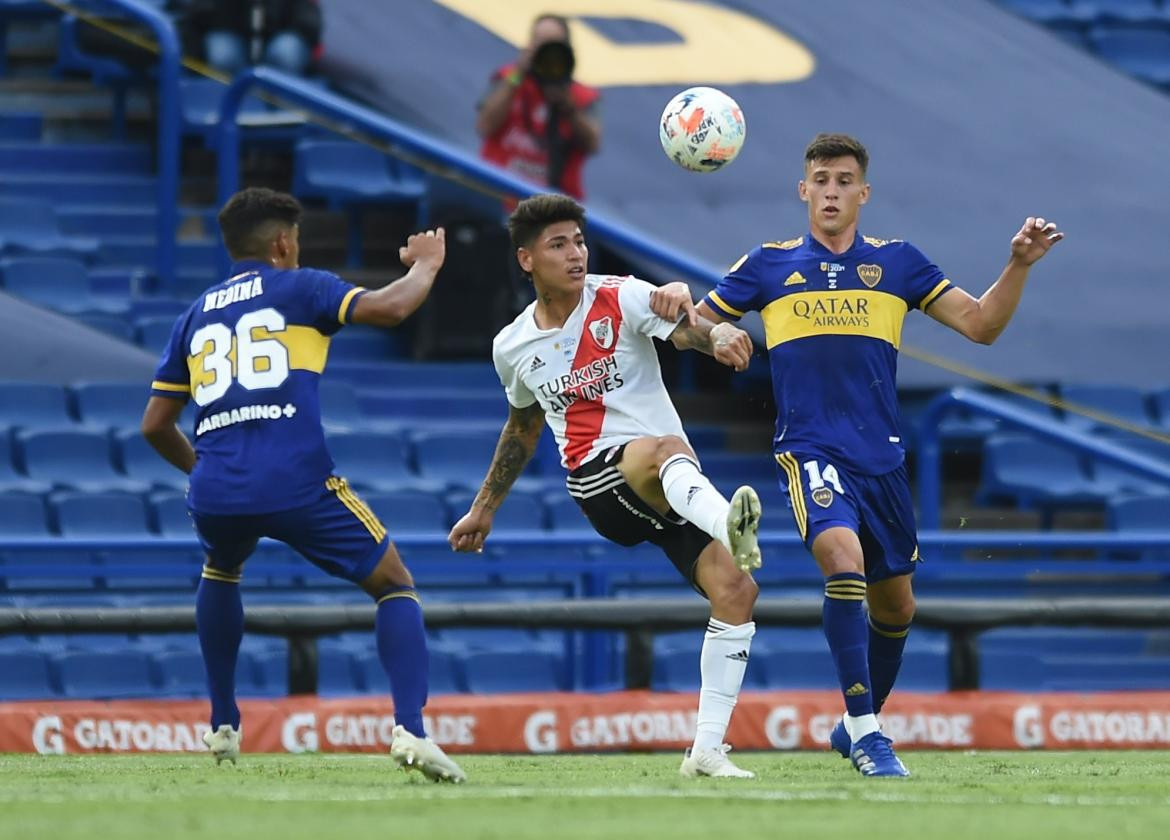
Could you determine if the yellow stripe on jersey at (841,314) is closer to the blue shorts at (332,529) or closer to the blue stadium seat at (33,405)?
the blue shorts at (332,529)

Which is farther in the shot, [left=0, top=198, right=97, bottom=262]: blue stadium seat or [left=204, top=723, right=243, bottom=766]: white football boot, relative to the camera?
[left=0, top=198, right=97, bottom=262]: blue stadium seat

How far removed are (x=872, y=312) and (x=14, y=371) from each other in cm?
640

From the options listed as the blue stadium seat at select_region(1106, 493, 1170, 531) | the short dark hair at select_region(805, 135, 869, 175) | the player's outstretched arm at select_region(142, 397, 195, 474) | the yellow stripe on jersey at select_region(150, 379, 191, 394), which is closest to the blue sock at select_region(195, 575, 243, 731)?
the player's outstretched arm at select_region(142, 397, 195, 474)

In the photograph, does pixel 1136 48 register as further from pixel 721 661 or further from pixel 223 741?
pixel 223 741

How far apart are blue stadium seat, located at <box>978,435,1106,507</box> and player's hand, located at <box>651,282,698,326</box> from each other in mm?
6182

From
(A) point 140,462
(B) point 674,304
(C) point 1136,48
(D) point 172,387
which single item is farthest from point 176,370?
(C) point 1136,48

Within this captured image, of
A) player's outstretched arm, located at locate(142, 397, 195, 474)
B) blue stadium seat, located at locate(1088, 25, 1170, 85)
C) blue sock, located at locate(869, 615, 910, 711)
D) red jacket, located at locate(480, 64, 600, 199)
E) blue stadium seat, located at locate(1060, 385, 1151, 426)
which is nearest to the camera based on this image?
player's outstretched arm, located at locate(142, 397, 195, 474)

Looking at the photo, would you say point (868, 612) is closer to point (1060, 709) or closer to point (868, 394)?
point (868, 394)

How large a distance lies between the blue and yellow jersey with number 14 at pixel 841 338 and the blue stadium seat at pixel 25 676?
14.1 feet

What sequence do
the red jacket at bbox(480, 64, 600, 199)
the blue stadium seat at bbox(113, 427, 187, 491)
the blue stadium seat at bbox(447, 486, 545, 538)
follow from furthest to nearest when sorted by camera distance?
the red jacket at bbox(480, 64, 600, 199) < the blue stadium seat at bbox(113, 427, 187, 491) < the blue stadium seat at bbox(447, 486, 545, 538)

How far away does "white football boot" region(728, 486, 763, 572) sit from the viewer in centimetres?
700

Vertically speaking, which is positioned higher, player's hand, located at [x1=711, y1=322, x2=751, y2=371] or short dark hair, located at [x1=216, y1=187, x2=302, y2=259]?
short dark hair, located at [x1=216, y1=187, x2=302, y2=259]

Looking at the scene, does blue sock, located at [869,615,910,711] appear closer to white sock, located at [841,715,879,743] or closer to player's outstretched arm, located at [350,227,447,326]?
white sock, located at [841,715,879,743]

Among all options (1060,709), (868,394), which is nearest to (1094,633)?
(1060,709)
